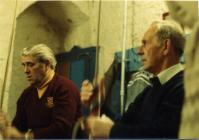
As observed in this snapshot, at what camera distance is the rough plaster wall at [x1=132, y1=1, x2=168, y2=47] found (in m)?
1.29

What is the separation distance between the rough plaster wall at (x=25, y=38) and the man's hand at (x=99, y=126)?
31 cm

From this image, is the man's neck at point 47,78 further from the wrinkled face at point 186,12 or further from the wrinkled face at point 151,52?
the wrinkled face at point 186,12

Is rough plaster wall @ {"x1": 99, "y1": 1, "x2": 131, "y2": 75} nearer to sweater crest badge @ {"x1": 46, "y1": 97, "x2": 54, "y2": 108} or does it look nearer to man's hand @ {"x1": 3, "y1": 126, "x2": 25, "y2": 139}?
sweater crest badge @ {"x1": 46, "y1": 97, "x2": 54, "y2": 108}

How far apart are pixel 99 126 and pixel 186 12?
48 cm

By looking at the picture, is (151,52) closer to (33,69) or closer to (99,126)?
(99,126)

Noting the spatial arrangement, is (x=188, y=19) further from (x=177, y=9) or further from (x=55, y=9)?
(x=55, y=9)

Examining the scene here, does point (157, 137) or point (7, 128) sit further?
point (7, 128)

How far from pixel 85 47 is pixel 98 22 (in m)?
0.11

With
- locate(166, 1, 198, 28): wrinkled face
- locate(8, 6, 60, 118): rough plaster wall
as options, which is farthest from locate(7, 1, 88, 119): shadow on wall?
locate(166, 1, 198, 28): wrinkled face

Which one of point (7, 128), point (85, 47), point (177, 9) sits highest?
point (177, 9)

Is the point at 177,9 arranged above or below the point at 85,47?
above

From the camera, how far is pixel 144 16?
130 cm

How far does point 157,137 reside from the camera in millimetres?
1137

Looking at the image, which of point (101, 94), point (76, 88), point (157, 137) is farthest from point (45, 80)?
point (157, 137)
